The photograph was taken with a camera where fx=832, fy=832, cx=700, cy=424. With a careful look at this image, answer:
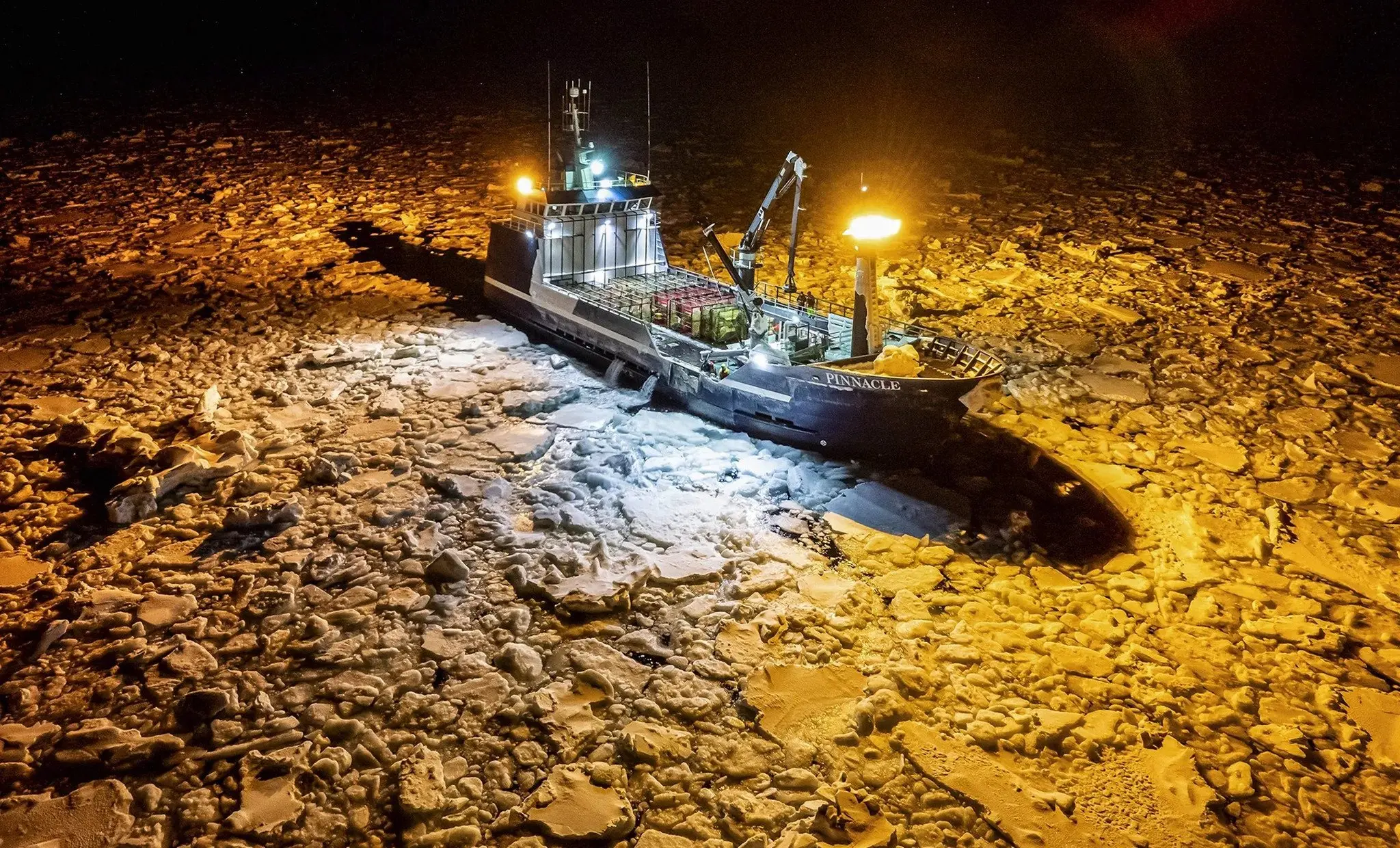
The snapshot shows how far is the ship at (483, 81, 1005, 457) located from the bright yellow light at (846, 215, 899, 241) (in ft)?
1.15

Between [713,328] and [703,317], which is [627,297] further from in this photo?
[713,328]

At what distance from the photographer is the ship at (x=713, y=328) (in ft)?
24.5

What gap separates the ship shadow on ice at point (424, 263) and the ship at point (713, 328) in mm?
1166

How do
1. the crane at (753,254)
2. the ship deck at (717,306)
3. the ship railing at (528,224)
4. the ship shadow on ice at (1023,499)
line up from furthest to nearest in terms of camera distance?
the ship railing at (528,224), the crane at (753,254), the ship deck at (717,306), the ship shadow on ice at (1023,499)

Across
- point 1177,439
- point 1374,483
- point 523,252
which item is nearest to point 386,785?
point 523,252

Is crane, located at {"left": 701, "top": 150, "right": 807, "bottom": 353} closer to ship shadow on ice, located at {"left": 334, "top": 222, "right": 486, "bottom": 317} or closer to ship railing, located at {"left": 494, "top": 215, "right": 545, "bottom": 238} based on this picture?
ship railing, located at {"left": 494, "top": 215, "right": 545, "bottom": 238}

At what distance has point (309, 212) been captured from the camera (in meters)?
15.7

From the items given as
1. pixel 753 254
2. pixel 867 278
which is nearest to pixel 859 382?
pixel 867 278

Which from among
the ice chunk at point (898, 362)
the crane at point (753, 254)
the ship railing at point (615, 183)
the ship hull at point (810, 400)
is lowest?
the ship hull at point (810, 400)

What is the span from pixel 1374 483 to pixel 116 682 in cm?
1021

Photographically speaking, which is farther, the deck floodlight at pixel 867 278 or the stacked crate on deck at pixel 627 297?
the stacked crate on deck at pixel 627 297

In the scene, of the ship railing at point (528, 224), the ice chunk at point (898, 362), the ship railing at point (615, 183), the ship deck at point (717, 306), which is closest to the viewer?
the ice chunk at point (898, 362)

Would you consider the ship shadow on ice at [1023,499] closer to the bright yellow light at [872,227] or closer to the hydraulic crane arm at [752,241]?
the bright yellow light at [872,227]

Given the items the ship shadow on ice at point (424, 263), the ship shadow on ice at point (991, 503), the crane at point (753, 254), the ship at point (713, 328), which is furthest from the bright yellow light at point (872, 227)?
the ship shadow on ice at point (424, 263)
